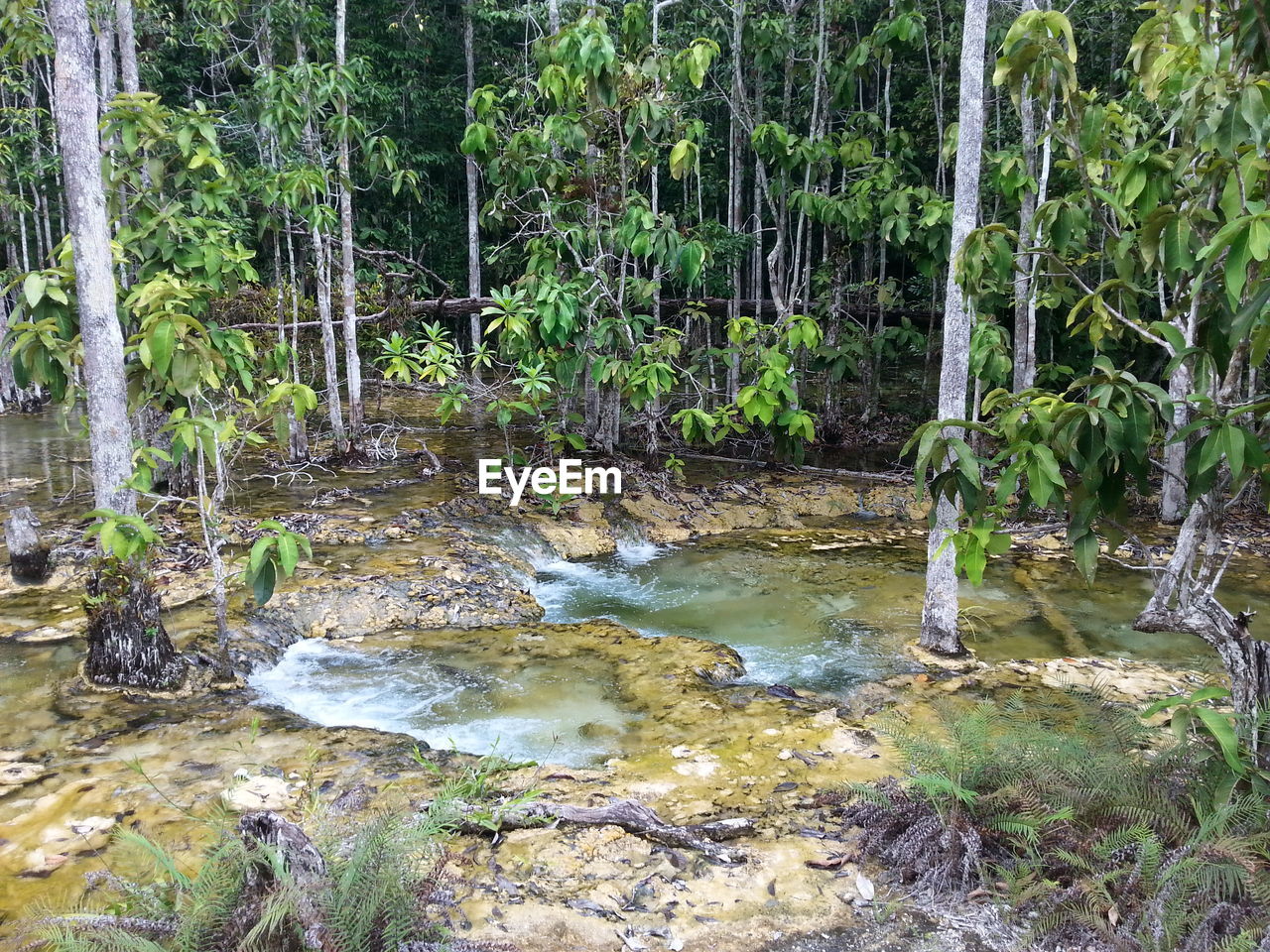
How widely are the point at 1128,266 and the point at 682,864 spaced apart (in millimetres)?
2856

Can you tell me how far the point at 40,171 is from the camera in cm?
1122

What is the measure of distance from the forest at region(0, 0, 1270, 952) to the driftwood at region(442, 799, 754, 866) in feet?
0.05

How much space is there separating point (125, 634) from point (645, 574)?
393 cm

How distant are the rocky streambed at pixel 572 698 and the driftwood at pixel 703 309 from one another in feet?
10.4

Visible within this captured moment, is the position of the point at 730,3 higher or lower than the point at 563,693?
higher

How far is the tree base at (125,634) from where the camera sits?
4.25 meters

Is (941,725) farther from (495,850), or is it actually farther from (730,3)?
(730,3)

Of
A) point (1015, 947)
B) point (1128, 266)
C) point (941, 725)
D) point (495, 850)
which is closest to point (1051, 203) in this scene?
point (1128, 266)

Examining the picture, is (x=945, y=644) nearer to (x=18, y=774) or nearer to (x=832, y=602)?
(x=832, y=602)

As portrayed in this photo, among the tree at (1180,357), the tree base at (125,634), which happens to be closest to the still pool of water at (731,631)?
the tree base at (125,634)

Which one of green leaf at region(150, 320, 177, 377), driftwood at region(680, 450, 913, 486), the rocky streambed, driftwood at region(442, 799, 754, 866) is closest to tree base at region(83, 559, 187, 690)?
the rocky streambed

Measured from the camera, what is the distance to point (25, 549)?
19.1ft

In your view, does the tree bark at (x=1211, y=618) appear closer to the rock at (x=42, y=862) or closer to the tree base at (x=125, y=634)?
the rock at (x=42, y=862)

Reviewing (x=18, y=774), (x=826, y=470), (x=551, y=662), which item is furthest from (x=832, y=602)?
(x=18, y=774)
